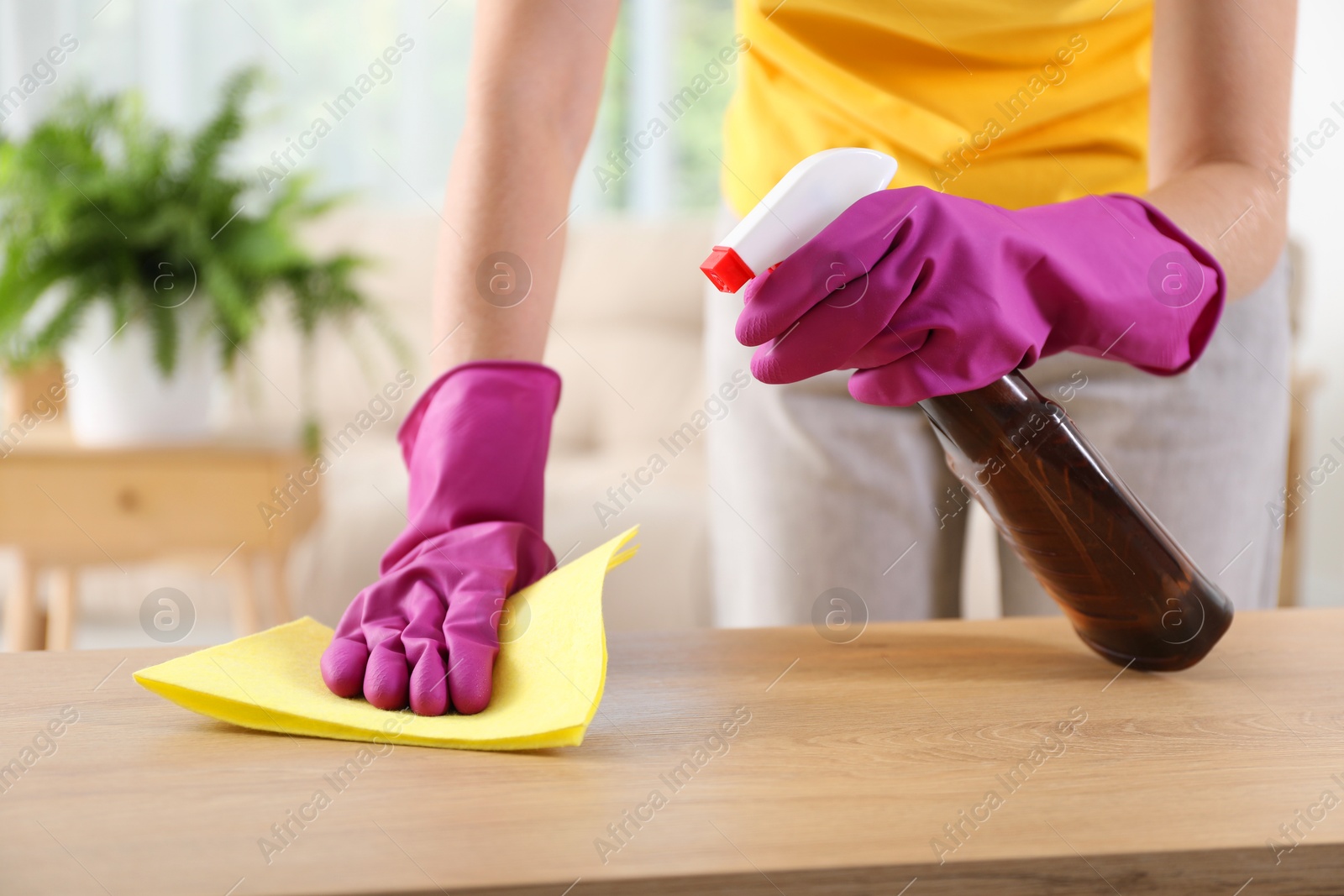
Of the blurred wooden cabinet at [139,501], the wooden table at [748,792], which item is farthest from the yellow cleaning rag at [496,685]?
the blurred wooden cabinet at [139,501]

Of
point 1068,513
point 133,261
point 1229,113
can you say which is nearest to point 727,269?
point 1068,513

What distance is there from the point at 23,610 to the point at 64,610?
0.34 ft

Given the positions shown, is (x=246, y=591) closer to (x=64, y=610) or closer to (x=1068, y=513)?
(x=64, y=610)

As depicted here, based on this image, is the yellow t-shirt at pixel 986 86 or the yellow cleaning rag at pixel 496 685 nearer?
the yellow cleaning rag at pixel 496 685

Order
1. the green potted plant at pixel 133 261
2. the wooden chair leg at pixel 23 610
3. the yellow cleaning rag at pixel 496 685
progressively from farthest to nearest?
the wooden chair leg at pixel 23 610 < the green potted plant at pixel 133 261 < the yellow cleaning rag at pixel 496 685

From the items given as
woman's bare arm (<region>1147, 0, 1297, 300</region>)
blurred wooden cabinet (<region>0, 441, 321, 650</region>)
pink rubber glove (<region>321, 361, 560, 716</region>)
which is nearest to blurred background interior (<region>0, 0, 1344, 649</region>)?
blurred wooden cabinet (<region>0, 441, 321, 650</region>)

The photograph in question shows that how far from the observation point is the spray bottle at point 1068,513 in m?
→ 0.48

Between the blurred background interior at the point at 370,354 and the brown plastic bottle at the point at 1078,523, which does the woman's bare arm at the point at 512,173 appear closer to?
the brown plastic bottle at the point at 1078,523

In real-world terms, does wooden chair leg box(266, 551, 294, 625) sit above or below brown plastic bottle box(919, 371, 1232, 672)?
below

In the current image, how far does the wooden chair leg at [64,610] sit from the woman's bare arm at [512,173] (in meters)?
1.37

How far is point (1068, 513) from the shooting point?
1.60 ft

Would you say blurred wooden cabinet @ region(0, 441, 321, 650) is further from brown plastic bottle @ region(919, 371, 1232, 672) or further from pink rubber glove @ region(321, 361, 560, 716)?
brown plastic bottle @ region(919, 371, 1232, 672)

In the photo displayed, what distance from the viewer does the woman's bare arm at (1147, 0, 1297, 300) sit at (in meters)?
0.57

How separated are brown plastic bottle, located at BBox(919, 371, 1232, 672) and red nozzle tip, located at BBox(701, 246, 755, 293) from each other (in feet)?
0.40
